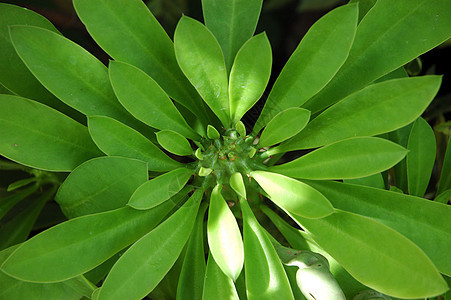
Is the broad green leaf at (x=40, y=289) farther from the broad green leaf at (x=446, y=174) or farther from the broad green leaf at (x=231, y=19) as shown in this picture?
the broad green leaf at (x=446, y=174)

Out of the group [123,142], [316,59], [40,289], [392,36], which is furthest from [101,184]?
[392,36]

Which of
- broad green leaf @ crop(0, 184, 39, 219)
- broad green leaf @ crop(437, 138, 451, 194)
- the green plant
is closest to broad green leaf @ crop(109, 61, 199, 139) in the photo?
the green plant

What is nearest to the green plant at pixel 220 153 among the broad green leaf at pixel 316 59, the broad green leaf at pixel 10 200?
the broad green leaf at pixel 316 59

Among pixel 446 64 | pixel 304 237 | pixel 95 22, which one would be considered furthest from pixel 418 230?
pixel 446 64

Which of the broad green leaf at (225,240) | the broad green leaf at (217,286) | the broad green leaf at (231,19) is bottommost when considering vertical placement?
the broad green leaf at (217,286)

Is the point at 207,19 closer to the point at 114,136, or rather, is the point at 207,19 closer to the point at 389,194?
the point at 114,136

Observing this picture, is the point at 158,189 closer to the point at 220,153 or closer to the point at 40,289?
the point at 220,153

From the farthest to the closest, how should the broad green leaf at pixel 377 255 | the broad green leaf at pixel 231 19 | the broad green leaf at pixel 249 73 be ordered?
the broad green leaf at pixel 231 19 < the broad green leaf at pixel 249 73 < the broad green leaf at pixel 377 255

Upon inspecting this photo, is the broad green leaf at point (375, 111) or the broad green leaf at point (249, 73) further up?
the broad green leaf at point (249, 73)
